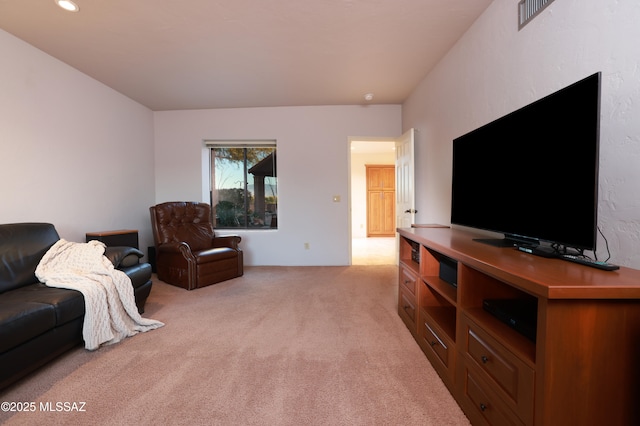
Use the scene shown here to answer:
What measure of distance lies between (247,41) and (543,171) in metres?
2.56

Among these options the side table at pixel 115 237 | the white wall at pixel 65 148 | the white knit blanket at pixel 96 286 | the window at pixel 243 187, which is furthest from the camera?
the window at pixel 243 187

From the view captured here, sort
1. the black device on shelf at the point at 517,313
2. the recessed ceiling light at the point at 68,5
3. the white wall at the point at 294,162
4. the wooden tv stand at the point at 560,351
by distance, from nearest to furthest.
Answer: the wooden tv stand at the point at 560,351, the black device on shelf at the point at 517,313, the recessed ceiling light at the point at 68,5, the white wall at the point at 294,162

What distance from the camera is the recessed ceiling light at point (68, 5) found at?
6.49 feet

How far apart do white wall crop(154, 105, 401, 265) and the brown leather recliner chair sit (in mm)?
650

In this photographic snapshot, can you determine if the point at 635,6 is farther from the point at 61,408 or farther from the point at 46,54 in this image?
the point at 46,54

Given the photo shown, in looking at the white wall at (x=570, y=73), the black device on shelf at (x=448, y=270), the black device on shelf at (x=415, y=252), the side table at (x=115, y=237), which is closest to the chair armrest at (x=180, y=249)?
the side table at (x=115, y=237)

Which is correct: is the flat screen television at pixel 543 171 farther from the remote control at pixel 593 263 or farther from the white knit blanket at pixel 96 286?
the white knit blanket at pixel 96 286

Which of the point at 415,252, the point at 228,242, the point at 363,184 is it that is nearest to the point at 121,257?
the point at 228,242

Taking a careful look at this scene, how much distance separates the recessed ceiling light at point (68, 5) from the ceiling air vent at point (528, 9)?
3.16 metres

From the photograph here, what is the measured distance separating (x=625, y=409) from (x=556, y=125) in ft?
3.48

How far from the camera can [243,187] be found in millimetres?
4691

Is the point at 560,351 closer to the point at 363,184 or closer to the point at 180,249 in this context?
the point at 180,249

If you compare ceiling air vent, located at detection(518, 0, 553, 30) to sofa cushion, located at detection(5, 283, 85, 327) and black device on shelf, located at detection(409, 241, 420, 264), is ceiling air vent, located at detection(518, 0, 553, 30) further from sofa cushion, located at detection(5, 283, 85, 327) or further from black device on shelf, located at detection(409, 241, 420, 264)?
sofa cushion, located at detection(5, 283, 85, 327)

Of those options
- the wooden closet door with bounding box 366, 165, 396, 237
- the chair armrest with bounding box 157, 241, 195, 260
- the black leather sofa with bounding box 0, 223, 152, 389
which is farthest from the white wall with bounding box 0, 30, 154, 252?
the wooden closet door with bounding box 366, 165, 396, 237
